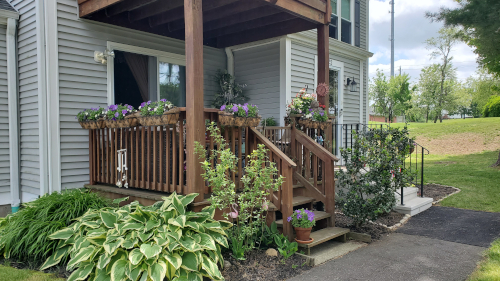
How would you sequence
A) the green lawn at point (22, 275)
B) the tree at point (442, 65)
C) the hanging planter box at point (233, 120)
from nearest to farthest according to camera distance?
1. the green lawn at point (22, 275)
2. the hanging planter box at point (233, 120)
3. the tree at point (442, 65)

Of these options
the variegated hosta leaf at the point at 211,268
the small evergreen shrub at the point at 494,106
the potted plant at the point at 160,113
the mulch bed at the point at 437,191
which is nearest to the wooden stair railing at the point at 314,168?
the potted plant at the point at 160,113

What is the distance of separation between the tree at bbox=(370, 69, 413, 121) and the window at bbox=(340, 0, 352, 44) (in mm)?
17292

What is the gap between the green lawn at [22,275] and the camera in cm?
294

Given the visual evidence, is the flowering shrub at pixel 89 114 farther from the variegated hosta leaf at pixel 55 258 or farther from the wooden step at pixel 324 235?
the wooden step at pixel 324 235

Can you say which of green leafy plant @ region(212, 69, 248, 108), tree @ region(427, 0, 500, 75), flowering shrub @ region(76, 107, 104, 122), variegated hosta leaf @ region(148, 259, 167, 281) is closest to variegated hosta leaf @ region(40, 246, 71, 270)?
variegated hosta leaf @ region(148, 259, 167, 281)

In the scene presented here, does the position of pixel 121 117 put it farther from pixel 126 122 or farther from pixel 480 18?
pixel 480 18

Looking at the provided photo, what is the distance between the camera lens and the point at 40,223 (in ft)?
11.3

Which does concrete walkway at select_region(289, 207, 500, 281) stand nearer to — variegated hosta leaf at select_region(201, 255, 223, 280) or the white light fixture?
variegated hosta leaf at select_region(201, 255, 223, 280)

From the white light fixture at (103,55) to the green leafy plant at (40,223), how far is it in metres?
2.10

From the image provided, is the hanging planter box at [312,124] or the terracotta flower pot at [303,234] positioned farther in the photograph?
the hanging planter box at [312,124]

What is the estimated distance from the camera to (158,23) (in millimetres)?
5375

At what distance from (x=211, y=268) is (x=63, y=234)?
150cm

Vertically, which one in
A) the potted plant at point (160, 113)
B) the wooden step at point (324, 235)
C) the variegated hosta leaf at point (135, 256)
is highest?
the potted plant at point (160, 113)

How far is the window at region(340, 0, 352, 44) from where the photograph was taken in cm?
862
